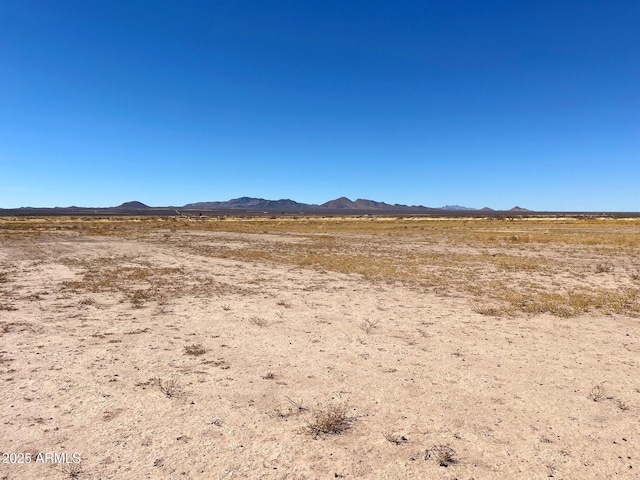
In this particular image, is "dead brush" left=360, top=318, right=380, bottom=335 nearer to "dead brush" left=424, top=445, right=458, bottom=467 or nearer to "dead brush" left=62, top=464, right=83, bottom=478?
"dead brush" left=424, top=445, right=458, bottom=467

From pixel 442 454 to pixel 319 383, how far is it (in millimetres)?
2470

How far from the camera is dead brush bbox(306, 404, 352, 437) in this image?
4949 mm

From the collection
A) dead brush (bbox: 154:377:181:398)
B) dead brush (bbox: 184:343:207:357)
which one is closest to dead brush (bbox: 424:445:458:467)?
dead brush (bbox: 154:377:181:398)

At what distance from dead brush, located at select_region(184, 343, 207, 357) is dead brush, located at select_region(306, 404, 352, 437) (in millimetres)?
3344

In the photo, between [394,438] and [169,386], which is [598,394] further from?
[169,386]

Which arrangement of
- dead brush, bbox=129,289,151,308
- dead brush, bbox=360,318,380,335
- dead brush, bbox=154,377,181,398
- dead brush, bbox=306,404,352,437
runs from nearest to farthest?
dead brush, bbox=306,404,352,437, dead brush, bbox=154,377,181,398, dead brush, bbox=360,318,380,335, dead brush, bbox=129,289,151,308

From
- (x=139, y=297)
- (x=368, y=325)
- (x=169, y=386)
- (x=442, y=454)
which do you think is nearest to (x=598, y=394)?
(x=442, y=454)

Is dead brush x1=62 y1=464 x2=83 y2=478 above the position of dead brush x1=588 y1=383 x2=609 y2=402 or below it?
above

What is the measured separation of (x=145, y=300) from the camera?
41.5ft

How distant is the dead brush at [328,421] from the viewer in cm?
495

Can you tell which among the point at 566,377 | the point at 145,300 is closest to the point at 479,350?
the point at 566,377

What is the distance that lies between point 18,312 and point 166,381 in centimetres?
743

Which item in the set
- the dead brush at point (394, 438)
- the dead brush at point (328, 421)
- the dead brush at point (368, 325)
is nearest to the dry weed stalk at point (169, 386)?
the dead brush at point (328, 421)

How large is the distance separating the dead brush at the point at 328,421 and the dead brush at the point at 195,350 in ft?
11.0
